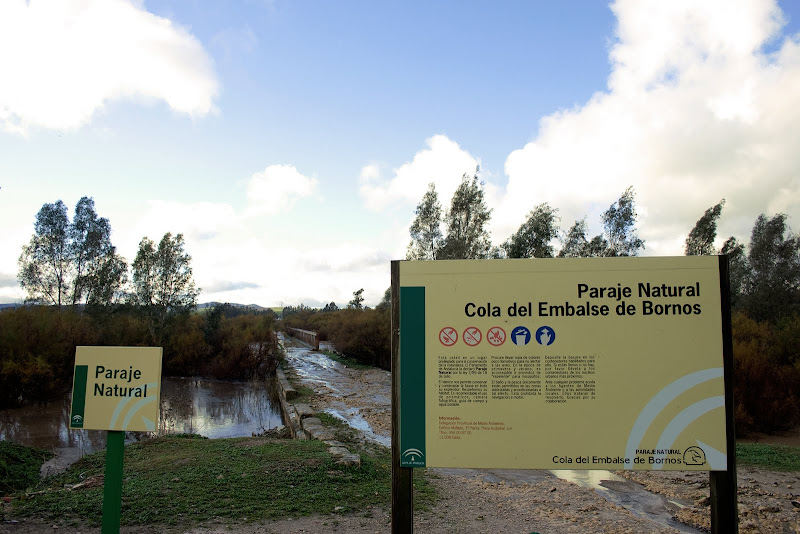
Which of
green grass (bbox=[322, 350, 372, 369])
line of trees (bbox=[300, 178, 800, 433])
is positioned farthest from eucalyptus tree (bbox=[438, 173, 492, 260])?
green grass (bbox=[322, 350, 372, 369])

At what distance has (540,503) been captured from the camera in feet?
19.6

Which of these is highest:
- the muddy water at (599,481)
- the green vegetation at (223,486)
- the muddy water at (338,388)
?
the green vegetation at (223,486)

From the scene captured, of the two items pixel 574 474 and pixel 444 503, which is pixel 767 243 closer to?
pixel 574 474

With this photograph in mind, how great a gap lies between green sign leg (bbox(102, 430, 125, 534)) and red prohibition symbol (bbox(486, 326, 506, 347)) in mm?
3096

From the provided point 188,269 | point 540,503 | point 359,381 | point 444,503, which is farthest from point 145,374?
point 188,269

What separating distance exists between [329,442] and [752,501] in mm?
5939

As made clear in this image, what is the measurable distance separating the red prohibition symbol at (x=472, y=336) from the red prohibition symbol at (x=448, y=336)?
0.07 m

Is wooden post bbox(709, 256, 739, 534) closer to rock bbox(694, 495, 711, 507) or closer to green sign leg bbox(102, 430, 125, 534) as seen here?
rock bbox(694, 495, 711, 507)

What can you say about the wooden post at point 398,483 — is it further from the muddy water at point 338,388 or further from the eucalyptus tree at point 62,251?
the eucalyptus tree at point 62,251

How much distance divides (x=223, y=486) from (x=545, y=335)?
466cm

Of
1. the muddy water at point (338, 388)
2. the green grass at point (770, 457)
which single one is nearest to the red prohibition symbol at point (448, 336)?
the muddy water at point (338, 388)

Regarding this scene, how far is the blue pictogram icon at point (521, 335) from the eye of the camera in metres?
3.29

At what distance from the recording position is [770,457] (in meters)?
8.35

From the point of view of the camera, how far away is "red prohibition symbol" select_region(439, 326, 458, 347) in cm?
335
